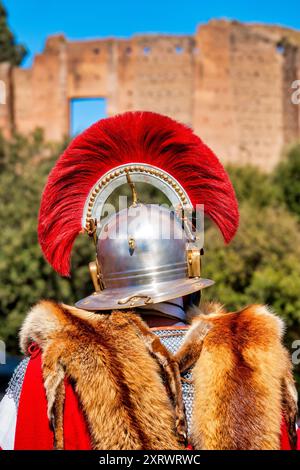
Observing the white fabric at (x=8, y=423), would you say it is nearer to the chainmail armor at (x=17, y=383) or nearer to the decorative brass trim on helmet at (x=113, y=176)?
the chainmail armor at (x=17, y=383)

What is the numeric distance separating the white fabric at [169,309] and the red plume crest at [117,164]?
42 cm

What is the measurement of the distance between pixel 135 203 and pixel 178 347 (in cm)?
58

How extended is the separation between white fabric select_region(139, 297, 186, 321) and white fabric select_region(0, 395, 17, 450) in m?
0.57

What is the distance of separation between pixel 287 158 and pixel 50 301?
2235 cm

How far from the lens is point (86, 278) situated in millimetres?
13117

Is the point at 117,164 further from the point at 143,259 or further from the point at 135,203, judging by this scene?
the point at 143,259

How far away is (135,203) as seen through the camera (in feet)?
8.86

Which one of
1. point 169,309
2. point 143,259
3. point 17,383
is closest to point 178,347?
point 169,309

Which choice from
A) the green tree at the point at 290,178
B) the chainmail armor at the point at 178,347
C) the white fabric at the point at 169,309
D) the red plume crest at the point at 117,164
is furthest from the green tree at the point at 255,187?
the chainmail armor at the point at 178,347

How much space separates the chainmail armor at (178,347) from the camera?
7.80ft

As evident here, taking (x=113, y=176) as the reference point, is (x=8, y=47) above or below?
above

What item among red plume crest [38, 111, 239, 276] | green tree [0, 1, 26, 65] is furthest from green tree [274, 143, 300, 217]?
red plume crest [38, 111, 239, 276]

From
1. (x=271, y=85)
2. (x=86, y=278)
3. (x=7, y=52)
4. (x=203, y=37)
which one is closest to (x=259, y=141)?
(x=271, y=85)

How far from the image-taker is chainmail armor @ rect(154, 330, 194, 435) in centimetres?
238
